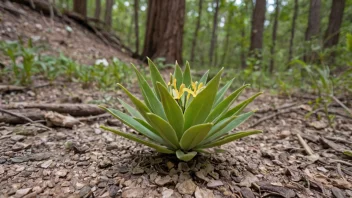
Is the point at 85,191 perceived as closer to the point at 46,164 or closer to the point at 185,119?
the point at 46,164

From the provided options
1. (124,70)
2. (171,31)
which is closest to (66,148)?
(124,70)

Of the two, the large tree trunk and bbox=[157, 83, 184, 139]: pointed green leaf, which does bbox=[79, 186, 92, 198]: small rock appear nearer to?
bbox=[157, 83, 184, 139]: pointed green leaf

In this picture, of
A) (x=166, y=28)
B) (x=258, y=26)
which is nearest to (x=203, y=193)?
(x=166, y=28)

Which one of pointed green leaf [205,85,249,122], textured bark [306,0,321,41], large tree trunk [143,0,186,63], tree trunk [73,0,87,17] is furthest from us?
tree trunk [73,0,87,17]

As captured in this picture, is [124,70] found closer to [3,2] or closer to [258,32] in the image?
[3,2]

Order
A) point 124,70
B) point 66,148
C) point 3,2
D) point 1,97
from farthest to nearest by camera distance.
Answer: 1. point 3,2
2. point 124,70
3. point 1,97
4. point 66,148

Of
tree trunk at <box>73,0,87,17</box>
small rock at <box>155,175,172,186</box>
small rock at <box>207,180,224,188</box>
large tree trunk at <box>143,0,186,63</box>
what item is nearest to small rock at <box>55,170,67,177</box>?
small rock at <box>155,175,172,186</box>

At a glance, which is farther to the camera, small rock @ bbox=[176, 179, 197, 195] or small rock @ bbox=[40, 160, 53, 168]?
small rock @ bbox=[40, 160, 53, 168]
